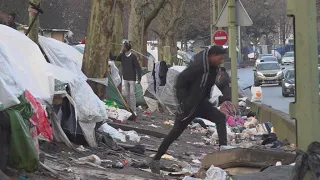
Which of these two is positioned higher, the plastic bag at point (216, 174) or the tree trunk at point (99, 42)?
the tree trunk at point (99, 42)

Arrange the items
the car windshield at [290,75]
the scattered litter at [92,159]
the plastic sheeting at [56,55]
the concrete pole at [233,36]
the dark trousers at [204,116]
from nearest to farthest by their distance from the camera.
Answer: the dark trousers at [204,116]
the scattered litter at [92,159]
the plastic sheeting at [56,55]
the concrete pole at [233,36]
the car windshield at [290,75]

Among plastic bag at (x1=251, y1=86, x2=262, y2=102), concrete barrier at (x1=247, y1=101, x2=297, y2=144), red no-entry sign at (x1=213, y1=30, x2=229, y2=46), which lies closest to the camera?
concrete barrier at (x1=247, y1=101, x2=297, y2=144)

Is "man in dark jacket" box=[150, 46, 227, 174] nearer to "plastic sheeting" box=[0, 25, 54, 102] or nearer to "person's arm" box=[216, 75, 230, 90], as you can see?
"plastic sheeting" box=[0, 25, 54, 102]

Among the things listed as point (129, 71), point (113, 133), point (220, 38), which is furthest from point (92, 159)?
point (220, 38)

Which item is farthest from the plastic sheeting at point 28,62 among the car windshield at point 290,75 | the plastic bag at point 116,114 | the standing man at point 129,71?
the car windshield at point 290,75

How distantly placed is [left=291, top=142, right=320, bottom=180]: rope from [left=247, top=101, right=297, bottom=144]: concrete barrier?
5.82m

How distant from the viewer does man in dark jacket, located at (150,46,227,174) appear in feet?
30.5

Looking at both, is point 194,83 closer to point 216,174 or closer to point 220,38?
point 216,174

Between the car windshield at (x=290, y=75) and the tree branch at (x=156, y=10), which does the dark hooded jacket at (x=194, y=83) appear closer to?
the tree branch at (x=156, y=10)

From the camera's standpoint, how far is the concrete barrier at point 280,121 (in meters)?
13.9

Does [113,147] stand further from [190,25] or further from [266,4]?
[266,4]

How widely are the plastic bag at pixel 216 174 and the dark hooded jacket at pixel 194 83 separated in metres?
1.60

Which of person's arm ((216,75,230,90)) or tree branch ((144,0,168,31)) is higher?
tree branch ((144,0,168,31))

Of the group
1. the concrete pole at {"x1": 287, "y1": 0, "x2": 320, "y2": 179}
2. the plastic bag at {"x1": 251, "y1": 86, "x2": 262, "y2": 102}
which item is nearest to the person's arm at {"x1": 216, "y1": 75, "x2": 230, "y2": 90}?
the plastic bag at {"x1": 251, "y1": 86, "x2": 262, "y2": 102}
